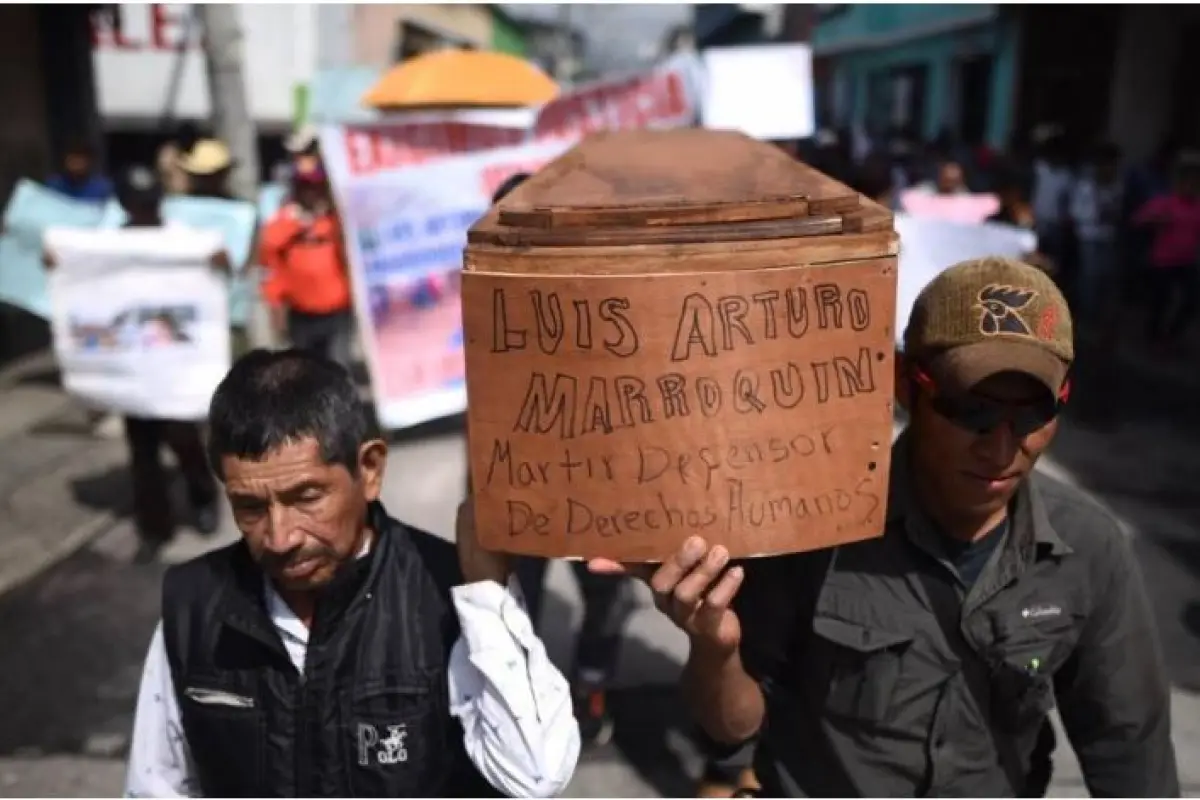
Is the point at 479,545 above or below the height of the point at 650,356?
below

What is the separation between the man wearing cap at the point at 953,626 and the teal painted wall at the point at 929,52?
14.7 m

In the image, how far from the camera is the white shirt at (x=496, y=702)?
1.54 metres

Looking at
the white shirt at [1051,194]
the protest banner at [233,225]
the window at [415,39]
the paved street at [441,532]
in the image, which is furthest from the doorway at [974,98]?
the protest banner at [233,225]

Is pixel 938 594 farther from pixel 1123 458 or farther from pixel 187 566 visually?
pixel 1123 458

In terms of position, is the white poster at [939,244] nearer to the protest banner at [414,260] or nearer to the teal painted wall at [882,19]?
the protest banner at [414,260]

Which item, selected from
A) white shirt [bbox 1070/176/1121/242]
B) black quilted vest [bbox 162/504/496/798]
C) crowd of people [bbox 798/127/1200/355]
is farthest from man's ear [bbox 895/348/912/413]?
white shirt [bbox 1070/176/1121/242]

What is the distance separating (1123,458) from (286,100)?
12.1 m

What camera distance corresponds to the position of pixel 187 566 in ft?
5.61

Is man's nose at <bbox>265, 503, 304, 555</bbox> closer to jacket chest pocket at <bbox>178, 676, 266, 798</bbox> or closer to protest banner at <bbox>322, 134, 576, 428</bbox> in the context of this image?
jacket chest pocket at <bbox>178, 676, 266, 798</bbox>

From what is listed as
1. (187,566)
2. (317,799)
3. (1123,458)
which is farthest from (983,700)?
(1123,458)

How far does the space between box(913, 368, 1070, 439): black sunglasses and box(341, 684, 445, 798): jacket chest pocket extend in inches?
34.1

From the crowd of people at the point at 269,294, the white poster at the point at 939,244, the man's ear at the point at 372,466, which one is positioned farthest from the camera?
the crowd of people at the point at 269,294

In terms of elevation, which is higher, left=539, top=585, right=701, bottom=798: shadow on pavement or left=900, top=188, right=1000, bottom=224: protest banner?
left=900, top=188, right=1000, bottom=224: protest banner

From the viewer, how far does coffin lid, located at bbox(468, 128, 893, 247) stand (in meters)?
1.30
